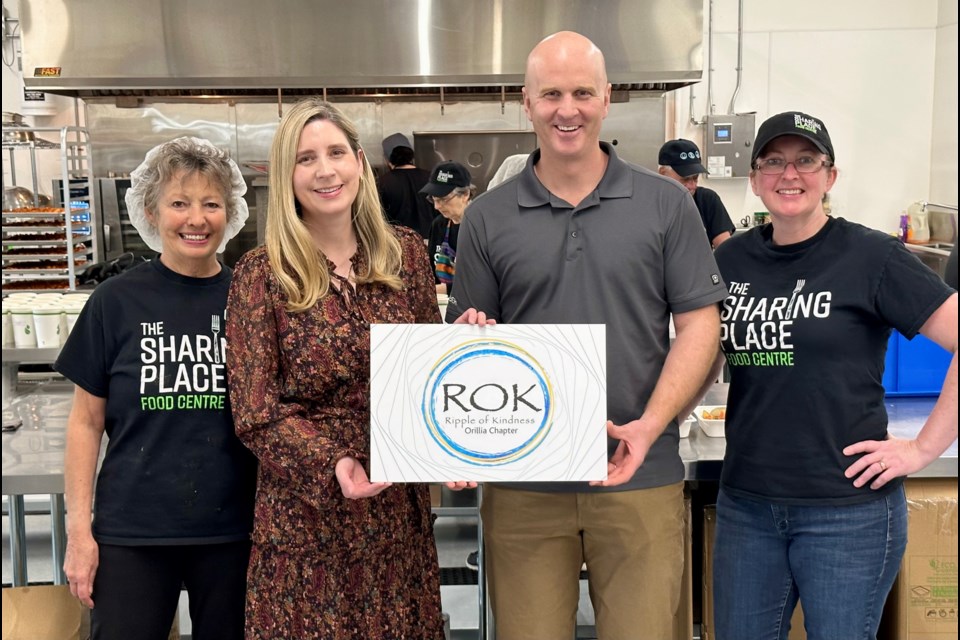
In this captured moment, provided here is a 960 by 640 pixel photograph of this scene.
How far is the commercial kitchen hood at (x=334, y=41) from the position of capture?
Answer: 17.6 ft

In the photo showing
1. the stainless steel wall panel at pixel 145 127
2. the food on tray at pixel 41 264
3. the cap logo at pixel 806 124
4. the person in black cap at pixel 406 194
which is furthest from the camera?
the stainless steel wall panel at pixel 145 127

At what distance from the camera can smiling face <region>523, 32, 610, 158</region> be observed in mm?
1725

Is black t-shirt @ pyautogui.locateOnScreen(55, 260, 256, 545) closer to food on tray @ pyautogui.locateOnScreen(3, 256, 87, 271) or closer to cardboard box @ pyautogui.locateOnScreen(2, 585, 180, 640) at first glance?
cardboard box @ pyautogui.locateOnScreen(2, 585, 180, 640)

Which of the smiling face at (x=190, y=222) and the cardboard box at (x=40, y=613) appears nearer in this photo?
the smiling face at (x=190, y=222)

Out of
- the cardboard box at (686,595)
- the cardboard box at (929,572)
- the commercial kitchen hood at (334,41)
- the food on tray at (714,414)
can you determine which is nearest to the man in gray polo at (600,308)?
the cardboard box at (686,595)

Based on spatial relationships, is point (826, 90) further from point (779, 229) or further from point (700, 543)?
point (779, 229)

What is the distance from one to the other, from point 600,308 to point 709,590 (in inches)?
45.5

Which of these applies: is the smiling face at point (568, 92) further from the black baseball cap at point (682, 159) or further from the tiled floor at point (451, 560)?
the black baseball cap at point (682, 159)

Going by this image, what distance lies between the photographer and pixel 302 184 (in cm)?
167

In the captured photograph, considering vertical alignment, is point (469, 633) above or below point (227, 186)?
below

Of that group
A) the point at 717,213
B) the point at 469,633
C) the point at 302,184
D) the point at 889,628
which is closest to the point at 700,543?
the point at 889,628

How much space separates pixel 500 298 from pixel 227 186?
61 cm

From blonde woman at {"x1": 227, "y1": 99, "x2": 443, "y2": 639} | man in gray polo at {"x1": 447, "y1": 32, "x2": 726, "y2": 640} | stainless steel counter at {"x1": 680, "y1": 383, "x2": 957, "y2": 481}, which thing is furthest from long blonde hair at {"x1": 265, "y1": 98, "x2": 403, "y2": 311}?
stainless steel counter at {"x1": 680, "y1": 383, "x2": 957, "y2": 481}

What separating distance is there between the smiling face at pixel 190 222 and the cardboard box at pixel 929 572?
1823 mm
